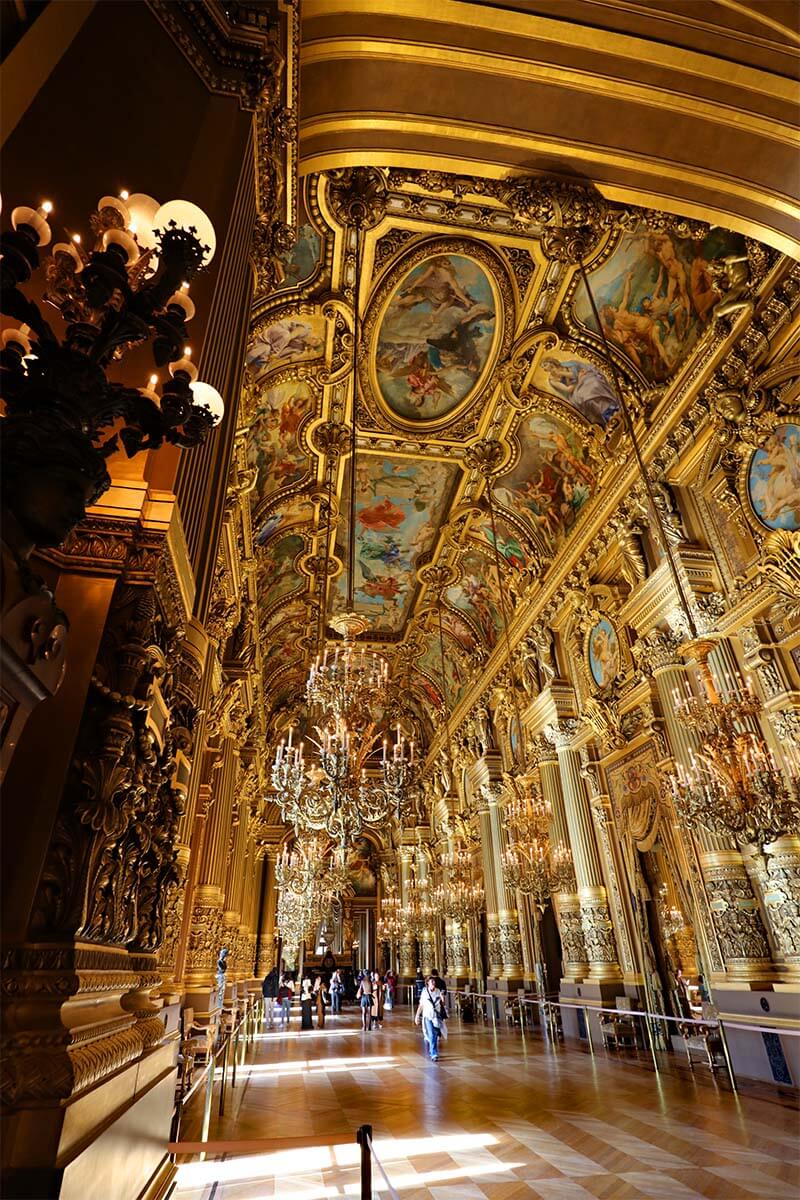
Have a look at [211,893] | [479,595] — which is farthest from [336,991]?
[479,595]

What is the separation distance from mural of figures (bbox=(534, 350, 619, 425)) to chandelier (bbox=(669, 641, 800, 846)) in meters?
5.42

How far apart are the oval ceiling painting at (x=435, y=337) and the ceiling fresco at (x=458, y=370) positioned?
0.03 m

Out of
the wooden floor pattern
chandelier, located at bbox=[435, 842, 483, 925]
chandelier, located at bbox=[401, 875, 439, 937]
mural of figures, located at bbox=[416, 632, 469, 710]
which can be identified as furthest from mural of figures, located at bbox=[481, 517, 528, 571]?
chandelier, located at bbox=[401, 875, 439, 937]

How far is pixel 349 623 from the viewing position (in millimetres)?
8180

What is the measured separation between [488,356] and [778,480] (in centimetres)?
508

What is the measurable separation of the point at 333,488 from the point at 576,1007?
1063cm

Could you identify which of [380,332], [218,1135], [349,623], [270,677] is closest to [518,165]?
[380,332]

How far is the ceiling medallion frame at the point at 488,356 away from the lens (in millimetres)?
8500

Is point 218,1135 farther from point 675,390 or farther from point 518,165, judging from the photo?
point 675,390

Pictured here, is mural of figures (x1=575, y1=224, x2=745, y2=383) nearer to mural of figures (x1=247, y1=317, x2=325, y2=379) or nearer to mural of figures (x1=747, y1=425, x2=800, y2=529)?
mural of figures (x1=747, y1=425, x2=800, y2=529)

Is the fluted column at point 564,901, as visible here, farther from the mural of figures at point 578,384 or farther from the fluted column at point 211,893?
the mural of figures at point 578,384

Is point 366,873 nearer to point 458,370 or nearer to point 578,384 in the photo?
point 458,370

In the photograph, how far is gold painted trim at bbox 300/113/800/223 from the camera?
5270mm

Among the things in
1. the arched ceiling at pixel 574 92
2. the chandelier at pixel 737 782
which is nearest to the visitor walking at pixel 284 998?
the chandelier at pixel 737 782
